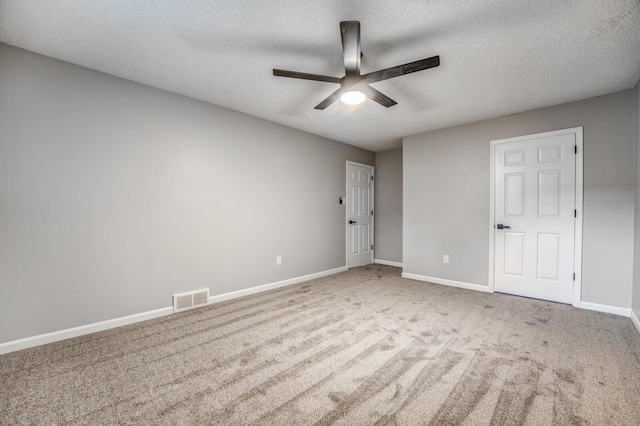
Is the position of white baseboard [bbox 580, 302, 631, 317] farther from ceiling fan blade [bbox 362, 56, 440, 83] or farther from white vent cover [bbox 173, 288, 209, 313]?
white vent cover [bbox 173, 288, 209, 313]

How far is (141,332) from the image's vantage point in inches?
103

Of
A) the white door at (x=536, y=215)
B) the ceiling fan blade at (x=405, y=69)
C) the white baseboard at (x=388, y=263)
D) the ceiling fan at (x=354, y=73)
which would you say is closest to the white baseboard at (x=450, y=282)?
the white door at (x=536, y=215)

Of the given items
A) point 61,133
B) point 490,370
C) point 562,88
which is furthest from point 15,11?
point 562,88

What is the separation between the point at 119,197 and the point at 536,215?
193 inches

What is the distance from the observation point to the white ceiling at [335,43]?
184cm

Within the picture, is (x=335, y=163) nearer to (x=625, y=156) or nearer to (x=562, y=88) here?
(x=562, y=88)

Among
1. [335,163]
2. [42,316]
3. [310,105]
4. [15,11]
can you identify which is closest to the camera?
[15,11]

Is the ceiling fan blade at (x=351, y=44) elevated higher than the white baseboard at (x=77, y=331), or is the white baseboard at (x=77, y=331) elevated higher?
the ceiling fan blade at (x=351, y=44)

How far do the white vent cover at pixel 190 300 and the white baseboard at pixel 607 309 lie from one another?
4502 mm

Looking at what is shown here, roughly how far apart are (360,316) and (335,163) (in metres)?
2.96

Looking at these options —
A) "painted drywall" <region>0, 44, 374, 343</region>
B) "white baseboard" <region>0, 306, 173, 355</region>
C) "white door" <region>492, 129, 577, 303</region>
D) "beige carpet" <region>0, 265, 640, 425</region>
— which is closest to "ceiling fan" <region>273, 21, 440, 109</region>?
"painted drywall" <region>0, 44, 374, 343</region>

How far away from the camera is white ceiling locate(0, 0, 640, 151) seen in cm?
184

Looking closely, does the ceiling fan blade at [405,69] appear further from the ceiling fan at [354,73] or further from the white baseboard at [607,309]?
the white baseboard at [607,309]

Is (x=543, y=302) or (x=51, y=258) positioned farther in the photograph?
(x=543, y=302)
